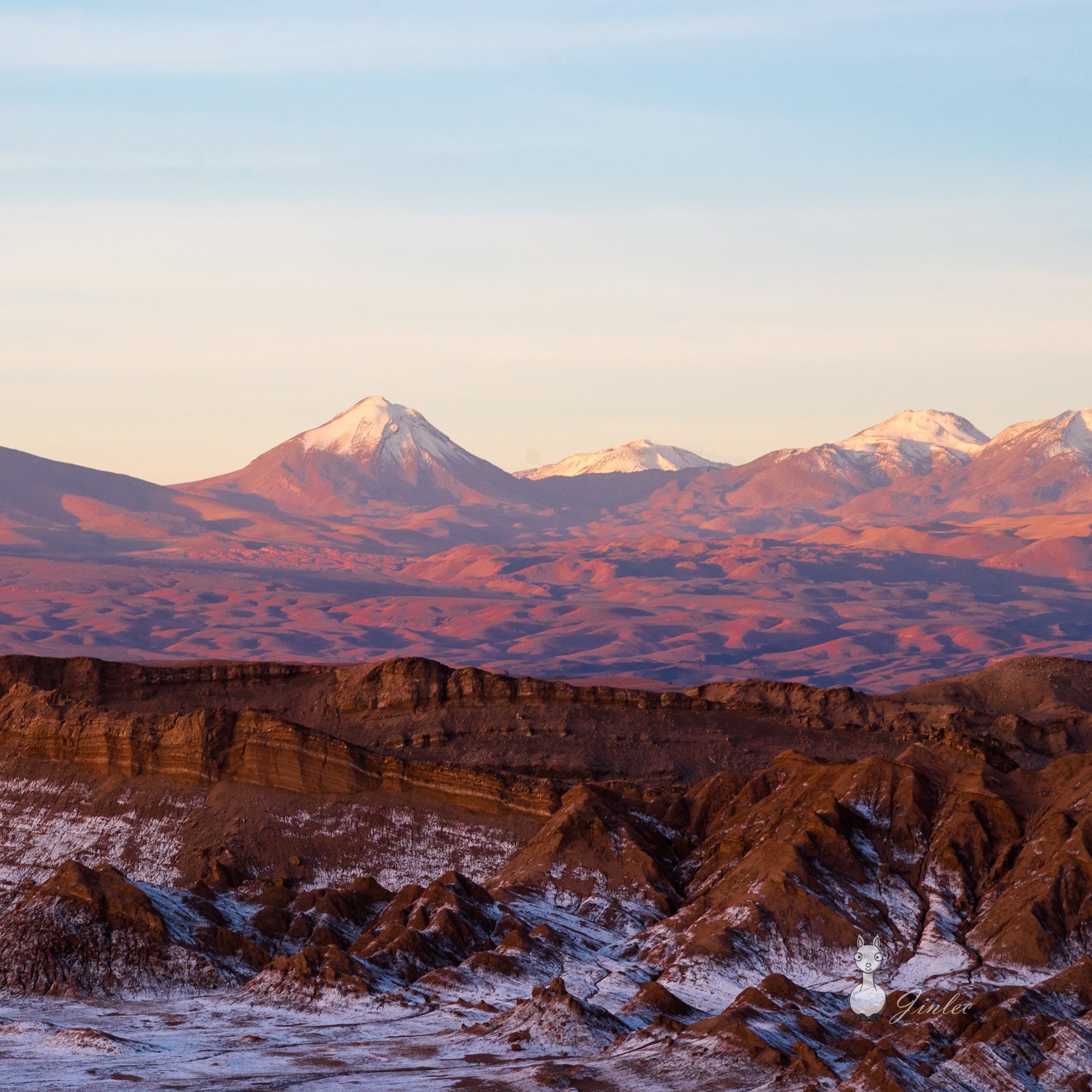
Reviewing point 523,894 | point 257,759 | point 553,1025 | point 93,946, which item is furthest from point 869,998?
point 257,759

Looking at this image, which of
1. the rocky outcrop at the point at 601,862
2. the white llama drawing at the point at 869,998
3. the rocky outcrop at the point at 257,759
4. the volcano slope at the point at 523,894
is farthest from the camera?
the rocky outcrop at the point at 257,759

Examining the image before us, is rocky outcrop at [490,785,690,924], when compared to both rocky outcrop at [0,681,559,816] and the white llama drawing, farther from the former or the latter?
the white llama drawing

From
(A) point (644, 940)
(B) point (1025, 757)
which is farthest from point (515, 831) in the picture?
(B) point (1025, 757)

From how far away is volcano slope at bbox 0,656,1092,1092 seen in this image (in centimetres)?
5988

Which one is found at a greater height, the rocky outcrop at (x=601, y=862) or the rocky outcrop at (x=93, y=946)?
the rocky outcrop at (x=601, y=862)

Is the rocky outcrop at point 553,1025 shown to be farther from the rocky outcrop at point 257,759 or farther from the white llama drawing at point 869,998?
the rocky outcrop at point 257,759

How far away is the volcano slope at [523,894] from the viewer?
2357 inches

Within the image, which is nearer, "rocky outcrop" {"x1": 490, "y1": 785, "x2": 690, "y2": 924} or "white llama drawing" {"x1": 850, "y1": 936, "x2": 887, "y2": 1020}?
"white llama drawing" {"x1": 850, "y1": 936, "x2": 887, "y2": 1020}

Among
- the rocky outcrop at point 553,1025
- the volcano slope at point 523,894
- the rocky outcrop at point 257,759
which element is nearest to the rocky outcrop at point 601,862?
the volcano slope at point 523,894

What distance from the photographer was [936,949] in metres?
71.3

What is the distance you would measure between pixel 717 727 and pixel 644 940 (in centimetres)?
3281

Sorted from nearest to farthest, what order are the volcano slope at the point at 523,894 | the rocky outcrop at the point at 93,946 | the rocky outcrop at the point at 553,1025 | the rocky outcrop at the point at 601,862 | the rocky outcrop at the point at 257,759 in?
the volcano slope at the point at 523,894 < the rocky outcrop at the point at 553,1025 < the rocky outcrop at the point at 93,946 < the rocky outcrop at the point at 601,862 < the rocky outcrop at the point at 257,759

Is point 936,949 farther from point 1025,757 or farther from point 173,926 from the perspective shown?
point 1025,757

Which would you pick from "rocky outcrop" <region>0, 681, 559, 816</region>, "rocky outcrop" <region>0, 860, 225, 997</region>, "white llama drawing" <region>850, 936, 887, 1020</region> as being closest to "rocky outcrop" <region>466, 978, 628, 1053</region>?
"white llama drawing" <region>850, 936, 887, 1020</region>
